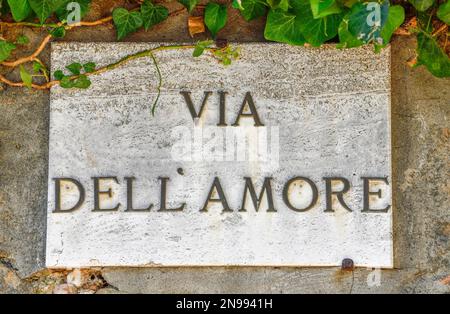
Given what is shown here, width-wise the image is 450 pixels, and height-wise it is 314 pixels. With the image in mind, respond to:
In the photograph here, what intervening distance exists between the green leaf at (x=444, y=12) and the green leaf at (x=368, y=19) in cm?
26

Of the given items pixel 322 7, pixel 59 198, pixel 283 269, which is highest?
pixel 322 7

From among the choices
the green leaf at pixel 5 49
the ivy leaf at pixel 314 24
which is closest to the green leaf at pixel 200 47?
the ivy leaf at pixel 314 24

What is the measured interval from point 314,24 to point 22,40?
1.09m

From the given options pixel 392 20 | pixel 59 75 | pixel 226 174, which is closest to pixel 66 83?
pixel 59 75

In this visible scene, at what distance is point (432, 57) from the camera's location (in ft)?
7.72

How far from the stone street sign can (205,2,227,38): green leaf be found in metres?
0.21

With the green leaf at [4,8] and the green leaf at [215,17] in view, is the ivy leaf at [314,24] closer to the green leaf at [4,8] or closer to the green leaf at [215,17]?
the green leaf at [215,17]

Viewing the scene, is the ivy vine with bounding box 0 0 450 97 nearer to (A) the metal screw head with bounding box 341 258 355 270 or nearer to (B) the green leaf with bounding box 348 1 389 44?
(B) the green leaf with bounding box 348 1 389 44

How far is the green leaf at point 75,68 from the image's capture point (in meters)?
2.40

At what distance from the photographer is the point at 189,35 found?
248 cm

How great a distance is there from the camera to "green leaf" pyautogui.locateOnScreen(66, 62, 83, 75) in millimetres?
2398

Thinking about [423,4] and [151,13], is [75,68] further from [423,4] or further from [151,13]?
[423,4]
